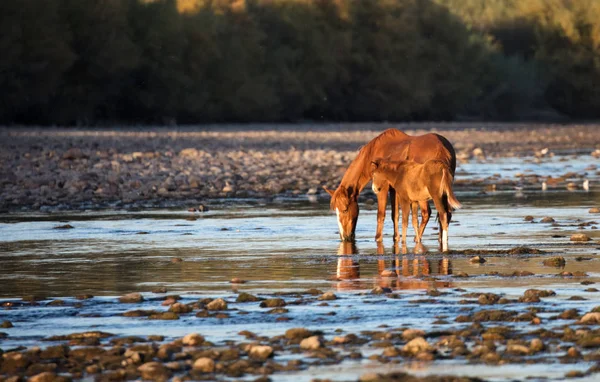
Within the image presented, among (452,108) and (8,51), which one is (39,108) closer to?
(8,51)

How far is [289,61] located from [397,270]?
232 feet

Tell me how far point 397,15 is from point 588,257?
7918cm

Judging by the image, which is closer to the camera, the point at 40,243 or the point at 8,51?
the point at 40,243

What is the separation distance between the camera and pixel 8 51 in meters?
54.5

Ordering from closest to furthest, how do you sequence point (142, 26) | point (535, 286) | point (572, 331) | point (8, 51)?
point (572, 331) < point (535, 286) < point (8, 51) < point (142, 26)

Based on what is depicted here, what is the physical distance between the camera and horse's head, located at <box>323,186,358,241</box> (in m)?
15.9

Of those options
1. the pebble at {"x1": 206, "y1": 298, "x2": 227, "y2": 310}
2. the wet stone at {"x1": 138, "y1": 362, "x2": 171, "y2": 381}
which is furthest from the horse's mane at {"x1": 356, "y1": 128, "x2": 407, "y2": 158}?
the wet stone at {"x1": 138, "y1": 362, "x2": 171, "y2": 381}

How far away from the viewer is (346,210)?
1602 cm

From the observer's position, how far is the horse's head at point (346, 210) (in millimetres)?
15906

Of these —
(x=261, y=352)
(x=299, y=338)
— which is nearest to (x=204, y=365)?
(x=261, y=352)

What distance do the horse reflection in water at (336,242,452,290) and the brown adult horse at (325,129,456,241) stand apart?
0.89 meters

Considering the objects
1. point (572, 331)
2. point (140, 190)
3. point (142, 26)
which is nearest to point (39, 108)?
point (142, 26)

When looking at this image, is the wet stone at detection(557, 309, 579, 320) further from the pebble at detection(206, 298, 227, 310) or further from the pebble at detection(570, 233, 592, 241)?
the pebble at detection(570, 233, 592, 241)

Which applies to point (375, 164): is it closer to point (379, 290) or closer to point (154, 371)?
point (379, 290)
